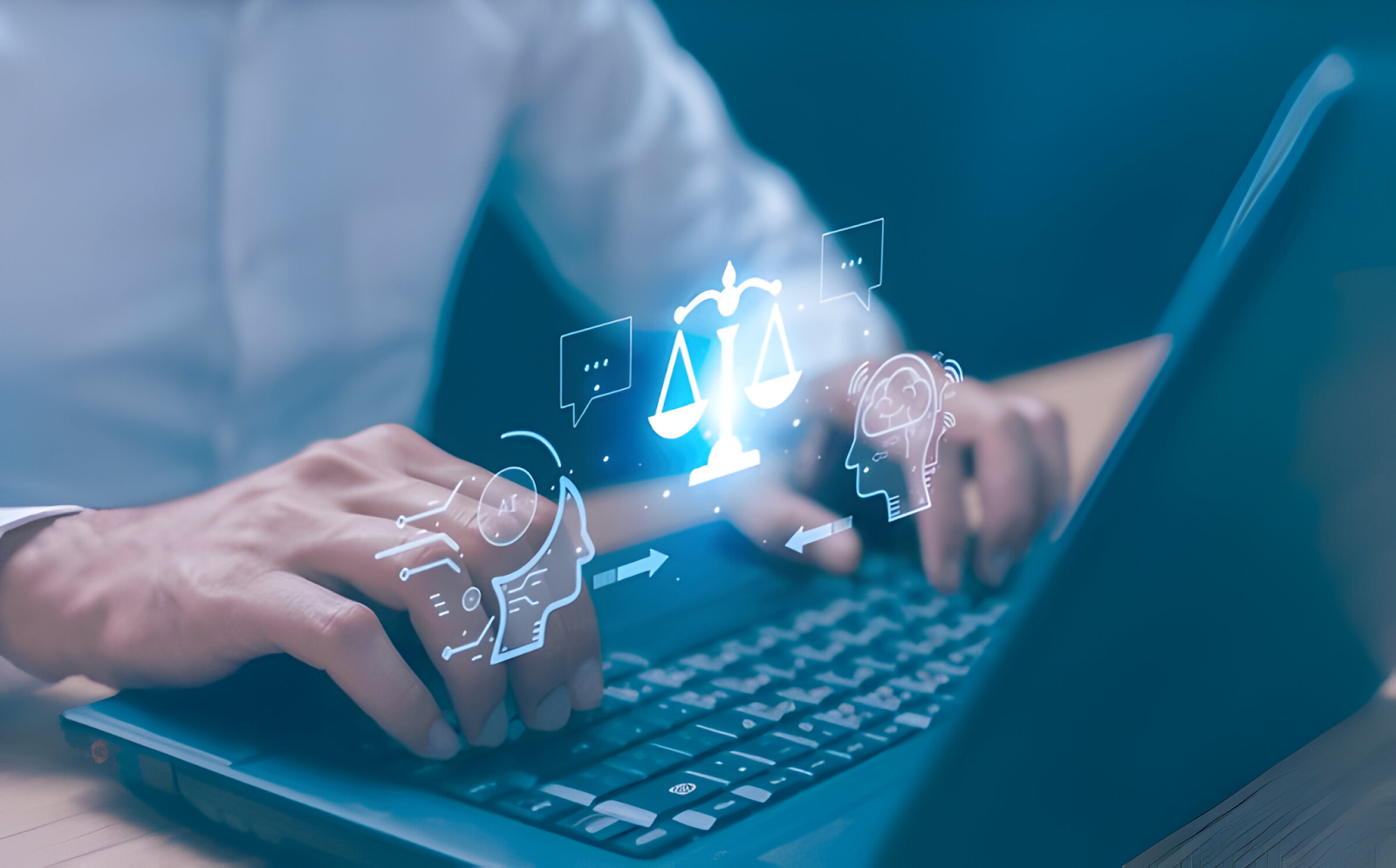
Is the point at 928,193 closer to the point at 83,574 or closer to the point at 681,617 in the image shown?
the point at 681,617

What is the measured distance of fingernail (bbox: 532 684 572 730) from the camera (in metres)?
0.44

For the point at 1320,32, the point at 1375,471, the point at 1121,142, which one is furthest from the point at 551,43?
the point at 1375,471

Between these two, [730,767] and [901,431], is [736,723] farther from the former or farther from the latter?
[901,431]

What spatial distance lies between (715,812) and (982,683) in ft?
0.46

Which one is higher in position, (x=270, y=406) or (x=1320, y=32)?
(x=1320, y=32)

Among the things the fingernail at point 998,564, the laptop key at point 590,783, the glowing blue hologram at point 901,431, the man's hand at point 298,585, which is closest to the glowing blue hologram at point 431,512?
the man's hand at point 298,585

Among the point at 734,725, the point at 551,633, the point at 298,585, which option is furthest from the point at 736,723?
the point at 298,585

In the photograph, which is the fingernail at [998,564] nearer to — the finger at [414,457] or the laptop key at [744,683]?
the laptop key at [744,683]

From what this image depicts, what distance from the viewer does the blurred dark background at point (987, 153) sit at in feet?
1.35

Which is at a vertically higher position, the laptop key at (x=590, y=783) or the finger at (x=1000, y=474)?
the finger at (x=1000, y=474)

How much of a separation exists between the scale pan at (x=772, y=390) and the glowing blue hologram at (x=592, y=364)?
0.07 meters

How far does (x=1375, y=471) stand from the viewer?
0.80 meters

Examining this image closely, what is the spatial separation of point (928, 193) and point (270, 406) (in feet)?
1.03

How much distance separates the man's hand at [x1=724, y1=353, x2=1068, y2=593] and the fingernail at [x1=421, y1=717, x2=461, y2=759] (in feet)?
0.49
